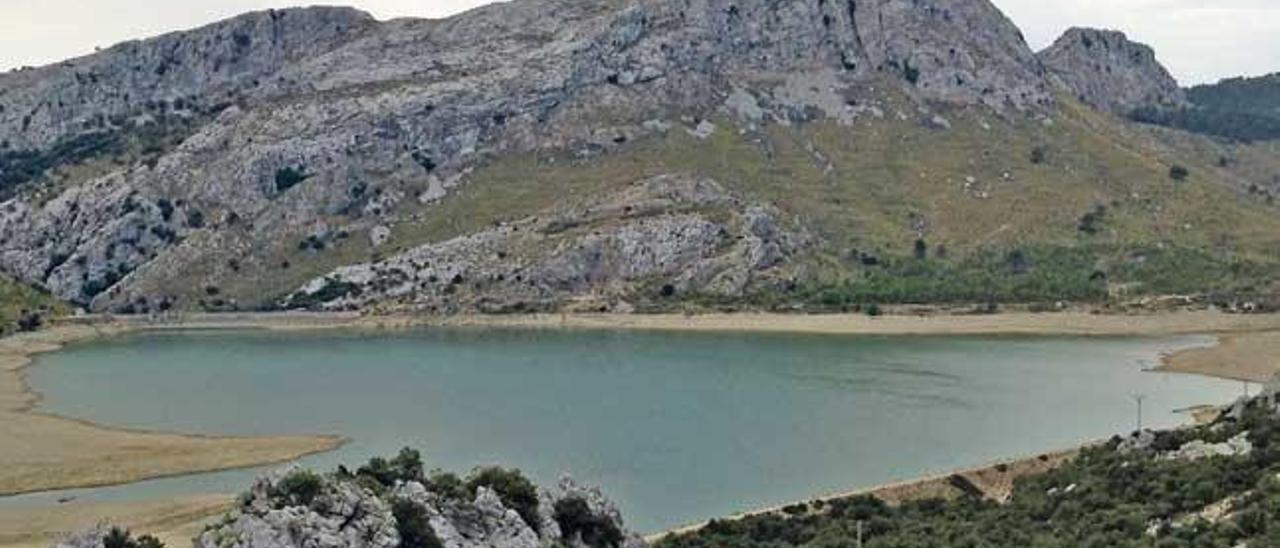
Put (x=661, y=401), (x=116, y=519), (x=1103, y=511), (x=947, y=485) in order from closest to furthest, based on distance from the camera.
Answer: (x=1103, y=511) < (x=116, y=519) < (x=947, y=485) < (x=661, y=401)

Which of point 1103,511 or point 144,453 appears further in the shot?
point 144,453

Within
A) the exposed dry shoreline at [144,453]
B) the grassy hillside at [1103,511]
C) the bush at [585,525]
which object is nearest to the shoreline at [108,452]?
the exposed dry shoreline at [144,453]

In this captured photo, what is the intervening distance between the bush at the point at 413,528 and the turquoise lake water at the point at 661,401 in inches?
947

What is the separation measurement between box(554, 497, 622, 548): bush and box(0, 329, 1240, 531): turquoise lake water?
16852mm

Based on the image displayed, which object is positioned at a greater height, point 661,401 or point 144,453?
point 661,401

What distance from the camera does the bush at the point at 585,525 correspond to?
55.4 metres

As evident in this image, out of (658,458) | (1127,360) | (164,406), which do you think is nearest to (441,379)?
(164,406)

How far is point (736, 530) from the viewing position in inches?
2579

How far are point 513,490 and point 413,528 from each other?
603 cm

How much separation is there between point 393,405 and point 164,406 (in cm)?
2074

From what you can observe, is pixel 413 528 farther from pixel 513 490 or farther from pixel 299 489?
pixel 513 490

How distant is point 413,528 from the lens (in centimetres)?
4941

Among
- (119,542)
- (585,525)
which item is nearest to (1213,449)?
(585,525)

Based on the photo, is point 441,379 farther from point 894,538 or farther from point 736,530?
point 894,538
